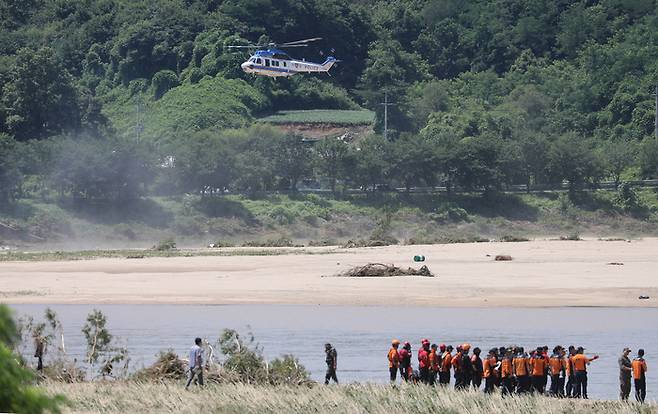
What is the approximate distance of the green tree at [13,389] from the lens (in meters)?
11.7

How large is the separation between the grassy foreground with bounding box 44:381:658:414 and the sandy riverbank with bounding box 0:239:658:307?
1708 centimetres

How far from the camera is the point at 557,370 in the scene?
26516 millimetres

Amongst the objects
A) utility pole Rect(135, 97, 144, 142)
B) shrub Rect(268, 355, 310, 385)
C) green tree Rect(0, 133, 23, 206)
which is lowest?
shrub Rect(268, 355, 310, 385)

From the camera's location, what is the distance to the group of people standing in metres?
26.1

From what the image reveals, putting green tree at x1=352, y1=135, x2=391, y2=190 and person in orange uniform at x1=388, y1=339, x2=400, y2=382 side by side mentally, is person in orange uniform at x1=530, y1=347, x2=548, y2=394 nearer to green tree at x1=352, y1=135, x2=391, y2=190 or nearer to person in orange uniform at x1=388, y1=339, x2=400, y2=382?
person in orange uniform at x1=388, y1=339, x2=400, y2=382

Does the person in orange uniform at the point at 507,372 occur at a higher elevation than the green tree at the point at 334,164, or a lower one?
lower

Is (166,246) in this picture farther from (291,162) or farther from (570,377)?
(570,377)

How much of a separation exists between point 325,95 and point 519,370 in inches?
3587

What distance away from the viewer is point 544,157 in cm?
8919

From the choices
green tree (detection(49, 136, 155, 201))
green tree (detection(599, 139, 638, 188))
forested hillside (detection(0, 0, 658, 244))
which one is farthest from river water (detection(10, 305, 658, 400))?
green tree (detection(599, 139, 638, 188))

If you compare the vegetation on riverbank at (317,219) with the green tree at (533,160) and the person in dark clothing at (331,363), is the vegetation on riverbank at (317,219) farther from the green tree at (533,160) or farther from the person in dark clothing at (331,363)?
the person in dark clothing at (331,363)

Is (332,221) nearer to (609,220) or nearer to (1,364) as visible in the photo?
(609,220)

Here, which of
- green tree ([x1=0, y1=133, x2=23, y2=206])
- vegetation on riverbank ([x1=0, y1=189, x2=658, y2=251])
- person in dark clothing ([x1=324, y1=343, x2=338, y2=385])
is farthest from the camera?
green tree ([x1=0, y1=133, x2=23, y2=206])

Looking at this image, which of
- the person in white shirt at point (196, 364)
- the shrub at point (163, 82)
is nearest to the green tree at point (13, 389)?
the person in white shirt at point (196, 364)
